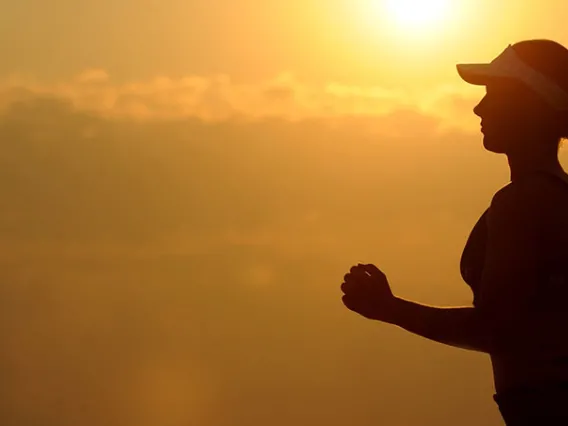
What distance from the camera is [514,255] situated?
395cm

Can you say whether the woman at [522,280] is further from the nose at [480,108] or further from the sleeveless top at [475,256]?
the nose at [480,108]

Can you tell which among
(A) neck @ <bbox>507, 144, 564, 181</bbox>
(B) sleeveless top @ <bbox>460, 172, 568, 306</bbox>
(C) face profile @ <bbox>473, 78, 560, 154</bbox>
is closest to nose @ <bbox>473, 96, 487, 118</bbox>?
(C) face profile @ <bbox>473, 78, 560, 154</bbox>

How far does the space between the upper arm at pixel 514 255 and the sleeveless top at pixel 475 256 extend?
16 cm

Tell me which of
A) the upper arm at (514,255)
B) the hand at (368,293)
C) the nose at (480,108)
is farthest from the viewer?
the nose at (480,108)

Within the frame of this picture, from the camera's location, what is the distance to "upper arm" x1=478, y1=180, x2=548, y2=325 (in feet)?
12.9

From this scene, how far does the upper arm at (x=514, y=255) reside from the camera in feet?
12.9

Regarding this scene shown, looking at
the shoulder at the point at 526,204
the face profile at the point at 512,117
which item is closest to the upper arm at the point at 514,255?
the shoulder at the point at 526,204

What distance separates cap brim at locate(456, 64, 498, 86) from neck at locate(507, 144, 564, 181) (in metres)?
0.26

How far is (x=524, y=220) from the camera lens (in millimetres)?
3980

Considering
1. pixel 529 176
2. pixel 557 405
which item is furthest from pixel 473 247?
pixel 557 405

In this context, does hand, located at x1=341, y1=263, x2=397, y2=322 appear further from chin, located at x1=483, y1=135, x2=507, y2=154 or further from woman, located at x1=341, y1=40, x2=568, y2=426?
chin, located at x1=483, y1=135, x2=507, y2=154

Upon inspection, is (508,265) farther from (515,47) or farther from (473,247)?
(515,47)

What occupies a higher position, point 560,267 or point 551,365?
point 560,267

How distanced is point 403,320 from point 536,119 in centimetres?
77
